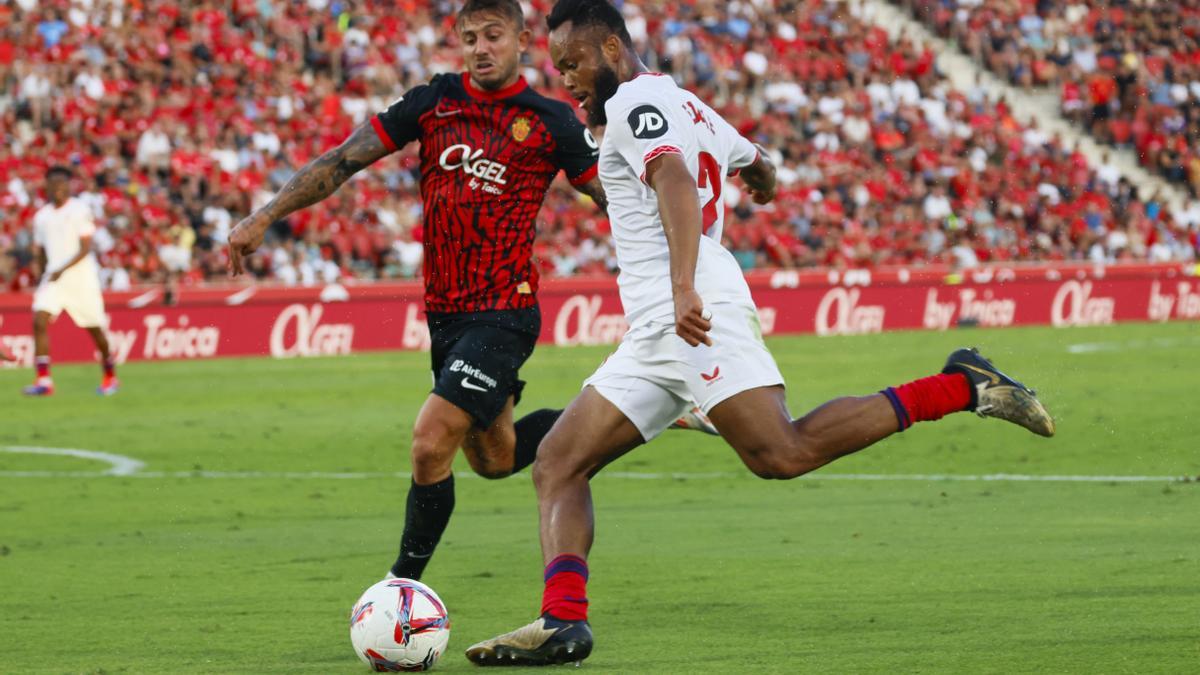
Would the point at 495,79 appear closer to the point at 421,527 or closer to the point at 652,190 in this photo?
the point at 652,190

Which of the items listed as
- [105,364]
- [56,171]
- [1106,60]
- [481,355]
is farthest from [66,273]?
[1106,60]

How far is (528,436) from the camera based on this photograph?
7.87m

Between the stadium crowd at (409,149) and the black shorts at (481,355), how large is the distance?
1826cm

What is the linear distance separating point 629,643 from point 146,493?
249 inches

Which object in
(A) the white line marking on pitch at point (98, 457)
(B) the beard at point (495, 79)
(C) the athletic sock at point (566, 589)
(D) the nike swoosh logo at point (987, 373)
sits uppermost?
→ (B) the beard at point (495, 79)

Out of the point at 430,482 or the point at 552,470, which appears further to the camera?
the point at 430,482

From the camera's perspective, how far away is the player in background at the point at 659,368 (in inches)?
232

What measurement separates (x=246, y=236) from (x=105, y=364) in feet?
44.6

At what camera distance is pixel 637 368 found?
6121mm

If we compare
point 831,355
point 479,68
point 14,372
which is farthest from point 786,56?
point 479,68

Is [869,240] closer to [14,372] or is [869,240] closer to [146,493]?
[14,372]

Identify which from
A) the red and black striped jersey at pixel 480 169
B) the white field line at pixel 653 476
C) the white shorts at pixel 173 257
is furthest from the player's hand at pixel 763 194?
the white shorts at pixel 173 257

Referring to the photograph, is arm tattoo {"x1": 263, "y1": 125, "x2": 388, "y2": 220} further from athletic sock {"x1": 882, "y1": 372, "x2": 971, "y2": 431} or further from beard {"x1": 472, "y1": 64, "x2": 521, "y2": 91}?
athletic sock {"x1": 882, "y1": 372, "x2": 971, "y2": 431}

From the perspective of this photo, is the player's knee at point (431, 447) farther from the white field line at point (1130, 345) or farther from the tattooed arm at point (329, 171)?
the white field line at point (1130, 345)
